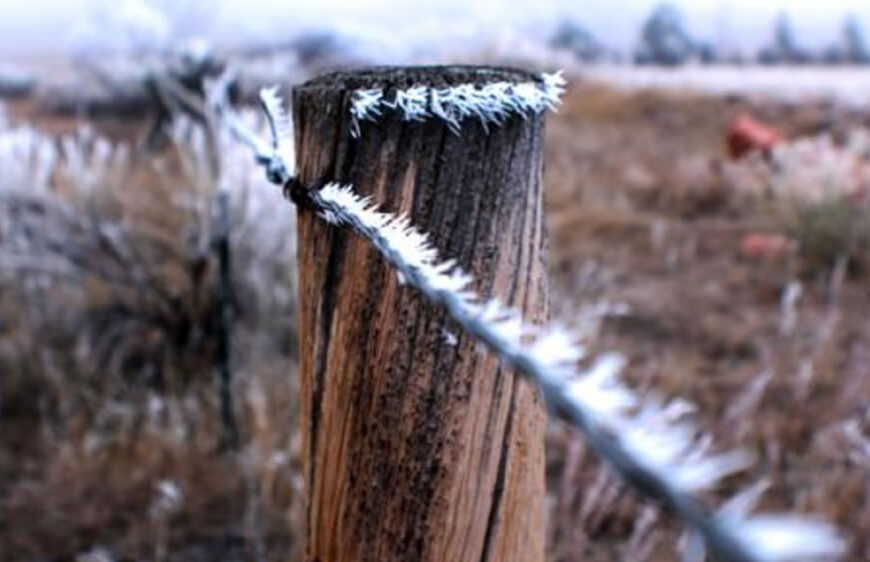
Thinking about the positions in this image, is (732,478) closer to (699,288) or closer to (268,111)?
(699,288)

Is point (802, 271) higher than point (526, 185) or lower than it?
lower

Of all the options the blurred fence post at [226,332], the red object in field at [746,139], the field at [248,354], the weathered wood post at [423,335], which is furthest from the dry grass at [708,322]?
the weathered wood post at [423,335]

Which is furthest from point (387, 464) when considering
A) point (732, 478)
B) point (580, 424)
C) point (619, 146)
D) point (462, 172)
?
point (619, 146)

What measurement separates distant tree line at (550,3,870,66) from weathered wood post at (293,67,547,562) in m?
14.8

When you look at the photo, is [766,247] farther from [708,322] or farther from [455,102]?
[455,102]

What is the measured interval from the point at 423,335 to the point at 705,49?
52.4 ft

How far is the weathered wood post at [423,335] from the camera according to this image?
757 mm

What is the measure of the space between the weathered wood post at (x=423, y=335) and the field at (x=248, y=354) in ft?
3.90

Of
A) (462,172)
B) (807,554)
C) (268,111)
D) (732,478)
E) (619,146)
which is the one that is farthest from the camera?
(619,146)

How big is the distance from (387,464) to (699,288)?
4154 millimetres

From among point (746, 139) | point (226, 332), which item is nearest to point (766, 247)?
point (746, 139)

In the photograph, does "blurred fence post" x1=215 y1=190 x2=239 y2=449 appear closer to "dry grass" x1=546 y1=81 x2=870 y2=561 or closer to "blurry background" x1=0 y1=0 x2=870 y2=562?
"blurry background" x1=0 y1=0 x2=870 y2=562

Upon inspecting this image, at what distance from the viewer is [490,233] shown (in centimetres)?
77

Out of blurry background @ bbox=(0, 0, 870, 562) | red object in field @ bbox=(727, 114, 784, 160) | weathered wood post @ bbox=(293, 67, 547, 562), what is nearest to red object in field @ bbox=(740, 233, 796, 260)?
blurry background @ bbox=(0, 0, 870, 562)
